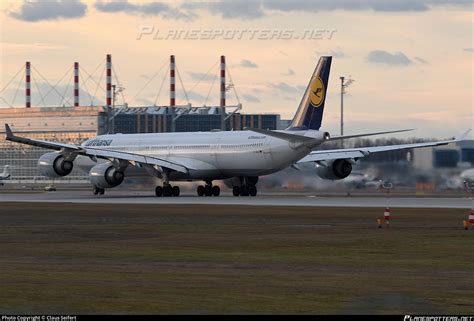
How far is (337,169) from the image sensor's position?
8244 centimetres

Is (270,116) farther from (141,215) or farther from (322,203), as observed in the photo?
(141,215)

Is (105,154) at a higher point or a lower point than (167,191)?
higher

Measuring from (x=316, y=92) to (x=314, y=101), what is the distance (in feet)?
2.27

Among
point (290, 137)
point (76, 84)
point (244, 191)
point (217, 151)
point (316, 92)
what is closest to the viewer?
point (290, 137)

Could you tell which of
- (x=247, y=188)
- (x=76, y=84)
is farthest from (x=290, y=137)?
(x=76, y=84)

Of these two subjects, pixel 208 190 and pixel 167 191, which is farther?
pixel 208 190

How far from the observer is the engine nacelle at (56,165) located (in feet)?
270

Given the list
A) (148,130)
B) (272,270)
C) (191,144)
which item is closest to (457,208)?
(191,144)

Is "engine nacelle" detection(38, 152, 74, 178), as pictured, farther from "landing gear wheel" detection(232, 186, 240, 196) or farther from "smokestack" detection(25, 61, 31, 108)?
"smokestack" detection(25, 61, 31, 108)

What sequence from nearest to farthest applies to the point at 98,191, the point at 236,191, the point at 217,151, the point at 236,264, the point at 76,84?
1. the point at 236,264
2. the point at 217,151
3. the point at 236,191
4. the point at 98,191
5. the point at 76,84

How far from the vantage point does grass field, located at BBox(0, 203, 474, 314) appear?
20.8 meters

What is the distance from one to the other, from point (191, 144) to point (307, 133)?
41.6 ft

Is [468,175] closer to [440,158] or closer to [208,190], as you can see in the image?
[440,158]

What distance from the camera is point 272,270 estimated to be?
1067 inches
